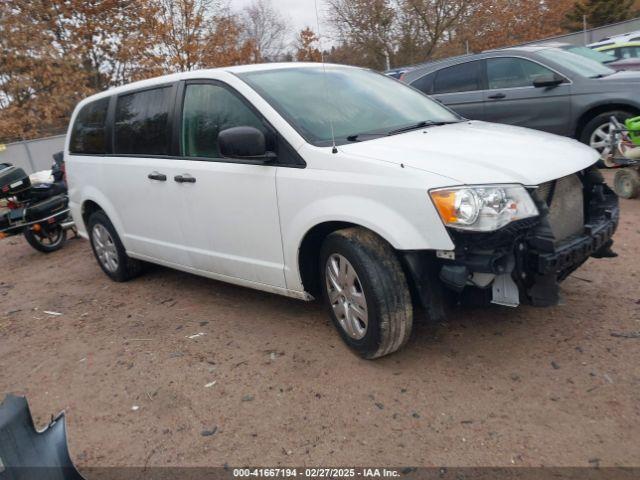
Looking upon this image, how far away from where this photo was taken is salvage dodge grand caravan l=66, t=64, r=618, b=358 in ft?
9.18

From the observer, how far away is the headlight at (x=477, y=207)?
2701mm

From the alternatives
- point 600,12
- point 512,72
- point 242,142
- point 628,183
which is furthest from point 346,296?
point 600,12

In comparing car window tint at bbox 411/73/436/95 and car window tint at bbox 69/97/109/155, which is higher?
car window tint at bbox 411/73/436/95

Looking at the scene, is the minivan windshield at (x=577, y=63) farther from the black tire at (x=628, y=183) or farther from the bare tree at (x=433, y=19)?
the bare tree at (x=433, y=19)

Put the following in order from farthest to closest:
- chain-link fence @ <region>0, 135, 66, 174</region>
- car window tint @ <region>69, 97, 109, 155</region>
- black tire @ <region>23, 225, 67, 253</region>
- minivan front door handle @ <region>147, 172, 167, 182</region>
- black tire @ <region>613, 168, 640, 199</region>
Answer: chain-link fence @ <region>0, 135, 66, 174</region> → black tire @ <region>23, 225, 67, 253</region> → black tire @ <region>613, 168, 640, 199</region> → car window tint @ <region>69, 97, 109, 155</region> → minivan front door handle @ <region>147, 172, 167, 182</region>

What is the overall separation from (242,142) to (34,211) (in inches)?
205

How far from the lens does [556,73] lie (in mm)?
7316

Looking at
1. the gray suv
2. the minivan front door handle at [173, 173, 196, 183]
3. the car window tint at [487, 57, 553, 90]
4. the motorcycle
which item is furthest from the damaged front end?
the motorcycle

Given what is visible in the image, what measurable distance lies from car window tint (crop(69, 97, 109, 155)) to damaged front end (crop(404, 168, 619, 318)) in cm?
355

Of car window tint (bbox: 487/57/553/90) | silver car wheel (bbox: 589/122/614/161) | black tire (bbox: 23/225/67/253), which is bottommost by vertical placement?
black tire (bbox: 23/225/67/253)

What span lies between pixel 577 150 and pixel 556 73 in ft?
14.9

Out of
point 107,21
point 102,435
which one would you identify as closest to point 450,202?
point 102,435

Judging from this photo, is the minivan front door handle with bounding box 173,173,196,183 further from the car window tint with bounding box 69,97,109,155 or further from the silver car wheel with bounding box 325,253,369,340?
the car window tint with bounding box 69,97,109,155

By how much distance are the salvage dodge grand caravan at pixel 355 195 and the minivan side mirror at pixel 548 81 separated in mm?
3661
